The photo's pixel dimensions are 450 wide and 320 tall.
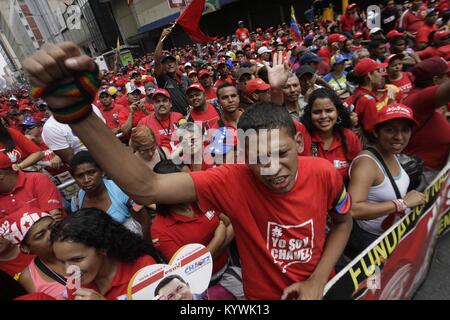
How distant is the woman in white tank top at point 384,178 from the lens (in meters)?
2.00

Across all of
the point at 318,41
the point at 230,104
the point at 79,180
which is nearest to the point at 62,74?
the point at 79,180

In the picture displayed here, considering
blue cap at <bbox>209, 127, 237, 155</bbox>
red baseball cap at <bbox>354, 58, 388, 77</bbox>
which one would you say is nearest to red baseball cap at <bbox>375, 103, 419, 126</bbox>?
blue cap at <bbox>209, 127, 237, 155</bbox>

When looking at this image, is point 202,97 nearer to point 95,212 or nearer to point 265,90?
point 265,90

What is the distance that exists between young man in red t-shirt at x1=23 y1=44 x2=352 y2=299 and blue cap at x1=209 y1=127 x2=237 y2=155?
1.15 metres

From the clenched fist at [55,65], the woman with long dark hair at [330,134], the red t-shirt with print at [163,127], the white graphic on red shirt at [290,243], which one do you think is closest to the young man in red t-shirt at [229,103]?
the red t-shirt with print at [163,127]

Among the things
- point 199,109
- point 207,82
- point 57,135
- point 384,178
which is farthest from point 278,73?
point 207,82

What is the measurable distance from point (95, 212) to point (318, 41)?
34.4 ft

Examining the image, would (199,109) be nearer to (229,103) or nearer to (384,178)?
(229,103)

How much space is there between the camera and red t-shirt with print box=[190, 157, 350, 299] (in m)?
1.46

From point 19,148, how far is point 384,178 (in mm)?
3986

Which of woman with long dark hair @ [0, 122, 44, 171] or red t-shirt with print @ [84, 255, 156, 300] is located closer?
red t-shirt with print @ [84, 255, 156, 300]

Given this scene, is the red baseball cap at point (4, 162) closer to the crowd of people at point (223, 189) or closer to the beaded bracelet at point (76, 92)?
the crowd of people at point (223, 189)

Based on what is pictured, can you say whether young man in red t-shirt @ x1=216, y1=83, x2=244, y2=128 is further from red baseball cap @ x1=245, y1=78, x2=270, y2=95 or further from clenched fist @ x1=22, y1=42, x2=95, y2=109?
clenched fist @ x1=22, y1=42, x2=95, y2=109

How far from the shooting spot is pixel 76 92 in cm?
99
